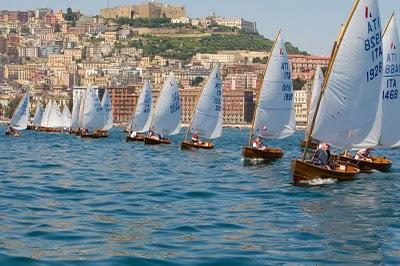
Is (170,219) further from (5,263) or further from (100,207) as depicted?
(5,263)

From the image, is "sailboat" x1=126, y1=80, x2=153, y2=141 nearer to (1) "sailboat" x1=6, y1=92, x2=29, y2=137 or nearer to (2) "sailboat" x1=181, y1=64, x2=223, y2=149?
(2) "sailboat" x1=181, y1=64, x2=223, y2=149

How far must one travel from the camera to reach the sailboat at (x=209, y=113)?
211ft

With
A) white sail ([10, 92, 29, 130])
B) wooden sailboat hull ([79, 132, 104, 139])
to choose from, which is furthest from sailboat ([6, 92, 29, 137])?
wooden sailboat hull ([79, 132, 104, 139])

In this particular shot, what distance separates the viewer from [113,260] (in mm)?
17500

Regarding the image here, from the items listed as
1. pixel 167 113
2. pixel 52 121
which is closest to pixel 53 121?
pixel 52 121

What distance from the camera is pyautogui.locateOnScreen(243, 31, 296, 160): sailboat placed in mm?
52969

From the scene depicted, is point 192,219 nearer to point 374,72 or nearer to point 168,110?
point 374,72

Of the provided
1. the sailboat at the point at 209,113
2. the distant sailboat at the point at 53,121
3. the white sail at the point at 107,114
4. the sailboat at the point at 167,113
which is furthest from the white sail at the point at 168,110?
the distant sailboat at the point at 53,121

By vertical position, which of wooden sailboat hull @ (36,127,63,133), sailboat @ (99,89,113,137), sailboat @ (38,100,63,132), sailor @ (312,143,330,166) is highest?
sailor @ (312,143,330,166)

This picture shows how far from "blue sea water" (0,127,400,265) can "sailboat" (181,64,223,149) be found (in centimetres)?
2437

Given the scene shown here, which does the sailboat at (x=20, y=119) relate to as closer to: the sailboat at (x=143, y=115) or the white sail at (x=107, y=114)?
the white sail at (x=107, y=114)

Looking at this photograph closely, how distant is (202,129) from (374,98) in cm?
2841

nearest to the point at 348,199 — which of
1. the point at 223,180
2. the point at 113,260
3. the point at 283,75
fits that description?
the point at 223,180

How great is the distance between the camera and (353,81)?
119 ft
